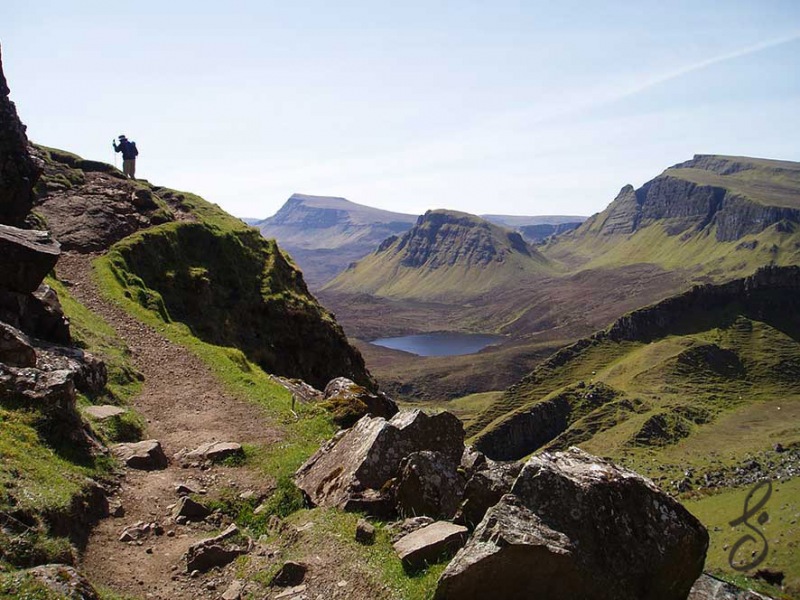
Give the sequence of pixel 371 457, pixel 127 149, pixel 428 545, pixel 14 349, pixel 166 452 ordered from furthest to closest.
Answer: pixel 127 149 → pixel 166 452 → pixel 14 349 → pixel 371 457 → pixel 428 545

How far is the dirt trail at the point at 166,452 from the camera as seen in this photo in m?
13.2

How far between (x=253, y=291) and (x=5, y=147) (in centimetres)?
2466

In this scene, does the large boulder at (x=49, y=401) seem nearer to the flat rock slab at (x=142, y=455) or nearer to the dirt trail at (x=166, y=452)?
the flat rock slab at (x=142, y=455)

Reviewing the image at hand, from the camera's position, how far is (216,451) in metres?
20.8

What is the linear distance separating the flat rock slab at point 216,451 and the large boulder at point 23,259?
8.88 meters

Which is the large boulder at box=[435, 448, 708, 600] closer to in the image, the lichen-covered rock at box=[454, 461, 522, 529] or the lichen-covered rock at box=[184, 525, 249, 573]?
the lichen-covered rock at box=[454, 461, 522, 529]

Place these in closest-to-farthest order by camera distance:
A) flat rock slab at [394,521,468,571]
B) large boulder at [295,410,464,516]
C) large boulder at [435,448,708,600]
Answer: large boulder at [435,448,708,600]
flat rock slab at [394,521,468,571]
large boulder at [295,410,464,516]

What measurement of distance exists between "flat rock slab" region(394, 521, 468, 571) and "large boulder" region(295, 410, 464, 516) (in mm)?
2416

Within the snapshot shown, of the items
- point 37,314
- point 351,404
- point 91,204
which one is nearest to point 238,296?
point 91,204

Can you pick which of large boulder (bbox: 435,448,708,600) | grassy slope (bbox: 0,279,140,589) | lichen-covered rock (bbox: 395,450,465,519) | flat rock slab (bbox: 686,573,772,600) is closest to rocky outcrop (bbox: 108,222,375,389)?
grassy slope (bbox: 0,279,140,589)

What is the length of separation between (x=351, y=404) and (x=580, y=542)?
1655cm

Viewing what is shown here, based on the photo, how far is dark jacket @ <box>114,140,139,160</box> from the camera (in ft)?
→ 199

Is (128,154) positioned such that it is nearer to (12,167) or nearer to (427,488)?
(12,167)

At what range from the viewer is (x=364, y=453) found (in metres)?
17.1
